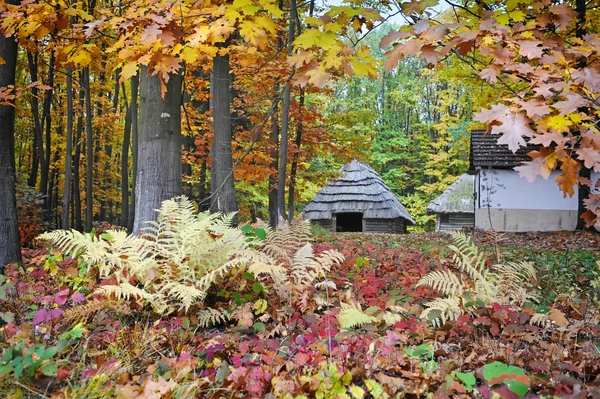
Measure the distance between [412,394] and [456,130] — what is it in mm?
24831

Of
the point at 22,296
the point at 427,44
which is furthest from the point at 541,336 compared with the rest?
the point at 22,296

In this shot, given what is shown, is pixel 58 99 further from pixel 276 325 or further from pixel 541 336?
pixel 541 336

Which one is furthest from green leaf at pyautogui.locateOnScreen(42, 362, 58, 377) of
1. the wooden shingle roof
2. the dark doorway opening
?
the dark doorway opening

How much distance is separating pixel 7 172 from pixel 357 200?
1846cm

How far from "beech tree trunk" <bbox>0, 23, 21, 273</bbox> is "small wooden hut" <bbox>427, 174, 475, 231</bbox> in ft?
74.6

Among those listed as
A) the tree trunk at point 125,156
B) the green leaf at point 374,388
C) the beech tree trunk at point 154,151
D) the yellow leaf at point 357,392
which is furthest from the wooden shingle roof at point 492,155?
the yellow leaf at point 357,392

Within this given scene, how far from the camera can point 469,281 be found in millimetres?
4113

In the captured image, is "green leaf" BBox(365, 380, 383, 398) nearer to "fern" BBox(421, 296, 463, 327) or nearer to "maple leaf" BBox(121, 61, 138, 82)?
"fern" BBox(421, 296, 463, 327)

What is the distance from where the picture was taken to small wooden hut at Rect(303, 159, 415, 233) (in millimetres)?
22391

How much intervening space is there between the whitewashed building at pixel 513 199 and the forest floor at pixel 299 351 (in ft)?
48.6

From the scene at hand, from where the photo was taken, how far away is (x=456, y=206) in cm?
2488

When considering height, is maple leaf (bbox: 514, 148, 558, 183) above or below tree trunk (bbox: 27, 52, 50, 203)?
below

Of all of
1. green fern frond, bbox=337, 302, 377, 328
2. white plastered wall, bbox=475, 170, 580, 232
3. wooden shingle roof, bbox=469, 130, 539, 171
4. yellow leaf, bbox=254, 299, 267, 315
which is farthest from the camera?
wooden shingle roof, bbox=469, 130, 539, 171

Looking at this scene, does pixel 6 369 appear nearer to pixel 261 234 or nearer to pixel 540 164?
pixel 540 164
